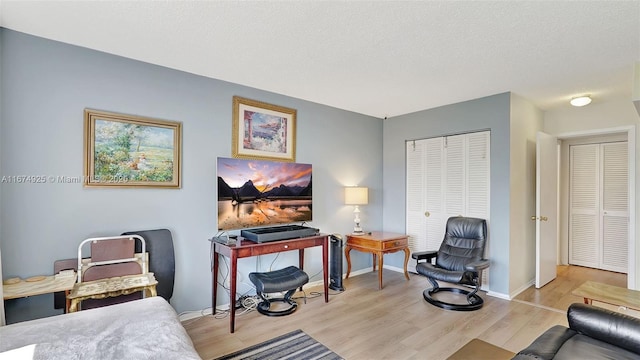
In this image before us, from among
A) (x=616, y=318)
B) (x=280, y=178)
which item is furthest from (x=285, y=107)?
(x=616, y=318)

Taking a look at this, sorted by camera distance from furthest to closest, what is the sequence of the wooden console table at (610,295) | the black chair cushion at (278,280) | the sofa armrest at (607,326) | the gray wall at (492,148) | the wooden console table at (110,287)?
the gray wall at (492,148), the black chair cushion at (278,280), the wooden console table at (610,295), the wooden console table at (110,287), the sofa armrest at (607,326)

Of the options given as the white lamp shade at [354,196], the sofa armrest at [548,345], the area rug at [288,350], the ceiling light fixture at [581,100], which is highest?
the ceiling light fixture at [581,100]

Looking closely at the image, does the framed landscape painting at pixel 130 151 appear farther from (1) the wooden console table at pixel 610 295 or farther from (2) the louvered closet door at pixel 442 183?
(1) the wooden console table at pixel 610 295

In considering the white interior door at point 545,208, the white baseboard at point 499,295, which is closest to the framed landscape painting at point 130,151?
the white baseboard at point 499,295

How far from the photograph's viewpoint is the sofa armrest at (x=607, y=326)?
1.70 m

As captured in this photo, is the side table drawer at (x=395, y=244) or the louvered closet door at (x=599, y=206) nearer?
the side table drawer at (x=395, y=244)

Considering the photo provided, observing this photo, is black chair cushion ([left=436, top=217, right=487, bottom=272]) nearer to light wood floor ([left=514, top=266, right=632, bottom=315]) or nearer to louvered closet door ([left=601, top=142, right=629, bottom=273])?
light wood floor ([left=514, top=266, right=632, bottom=315])

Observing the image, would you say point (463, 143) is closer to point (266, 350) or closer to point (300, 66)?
point (300, 66)

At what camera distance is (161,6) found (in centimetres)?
193

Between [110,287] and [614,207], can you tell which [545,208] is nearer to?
[614,207]

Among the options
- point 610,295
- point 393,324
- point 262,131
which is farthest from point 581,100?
point 262,131

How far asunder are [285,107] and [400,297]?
2626 millimetres

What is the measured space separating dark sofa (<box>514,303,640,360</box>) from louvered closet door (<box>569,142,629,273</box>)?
3.89 metres

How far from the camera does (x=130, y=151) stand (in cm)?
271
